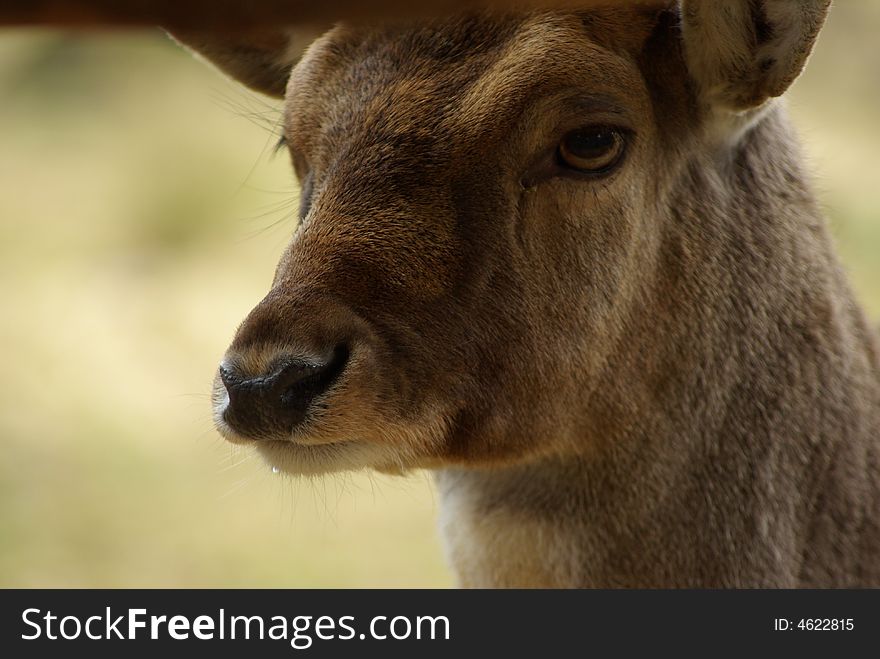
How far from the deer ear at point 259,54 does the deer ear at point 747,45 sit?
5.65ft

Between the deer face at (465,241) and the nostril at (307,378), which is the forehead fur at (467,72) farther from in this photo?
the nostril at (307,378)

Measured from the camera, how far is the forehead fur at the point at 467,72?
392cm

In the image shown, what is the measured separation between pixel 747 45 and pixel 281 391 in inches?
82.1

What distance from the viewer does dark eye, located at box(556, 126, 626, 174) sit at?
4000 millimetres

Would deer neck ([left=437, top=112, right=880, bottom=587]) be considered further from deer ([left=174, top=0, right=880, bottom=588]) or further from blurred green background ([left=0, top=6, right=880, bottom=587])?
blurred green background ([left=0, top=6, right=880, bottom=587])

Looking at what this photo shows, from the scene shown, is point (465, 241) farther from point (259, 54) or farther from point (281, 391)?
point (259, 54)

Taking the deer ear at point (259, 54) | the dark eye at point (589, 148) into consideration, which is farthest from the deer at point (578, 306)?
the deer ear at point (259, 54)

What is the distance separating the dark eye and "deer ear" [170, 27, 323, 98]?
1.48 metres

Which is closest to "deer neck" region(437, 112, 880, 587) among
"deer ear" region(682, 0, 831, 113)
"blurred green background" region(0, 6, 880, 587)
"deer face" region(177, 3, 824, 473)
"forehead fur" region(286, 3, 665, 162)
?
"deer face" region(177, 3, 824, 473)

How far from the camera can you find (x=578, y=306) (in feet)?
13.6

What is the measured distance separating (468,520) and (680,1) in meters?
2.25

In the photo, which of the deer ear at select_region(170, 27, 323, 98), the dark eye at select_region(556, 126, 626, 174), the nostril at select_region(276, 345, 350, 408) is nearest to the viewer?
the nostril at select_region(276, 345, 350, 408)

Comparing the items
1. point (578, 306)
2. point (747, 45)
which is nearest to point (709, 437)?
point (578, 306)
